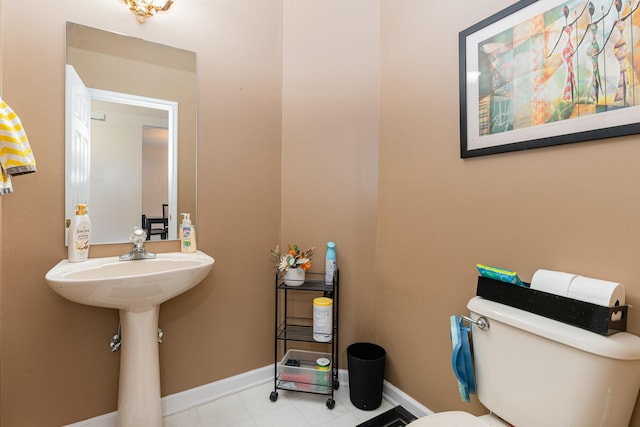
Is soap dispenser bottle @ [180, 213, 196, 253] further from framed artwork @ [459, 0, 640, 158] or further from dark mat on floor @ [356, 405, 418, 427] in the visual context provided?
framed artwork @ [459, 0, 640, 158]

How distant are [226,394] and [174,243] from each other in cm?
93

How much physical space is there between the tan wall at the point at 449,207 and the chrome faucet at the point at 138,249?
1234 mm

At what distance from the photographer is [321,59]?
1.93 meters

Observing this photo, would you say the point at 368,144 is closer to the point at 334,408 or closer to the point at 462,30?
the point at 462,30

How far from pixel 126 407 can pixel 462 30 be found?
222cm

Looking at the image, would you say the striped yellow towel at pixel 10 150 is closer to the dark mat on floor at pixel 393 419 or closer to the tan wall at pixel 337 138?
the tan wall at pixel 337 138

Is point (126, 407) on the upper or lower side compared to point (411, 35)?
lower

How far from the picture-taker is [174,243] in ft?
5.59

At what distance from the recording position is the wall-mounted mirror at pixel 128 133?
1458 millimetres

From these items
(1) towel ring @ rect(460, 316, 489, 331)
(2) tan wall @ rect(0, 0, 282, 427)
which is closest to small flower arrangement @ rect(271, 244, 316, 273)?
(2) tan wall @ rect(0, 0, 282, 427)

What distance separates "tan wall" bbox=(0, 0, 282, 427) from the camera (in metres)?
1.36

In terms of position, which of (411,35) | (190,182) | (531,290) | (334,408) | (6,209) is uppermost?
(411,35)

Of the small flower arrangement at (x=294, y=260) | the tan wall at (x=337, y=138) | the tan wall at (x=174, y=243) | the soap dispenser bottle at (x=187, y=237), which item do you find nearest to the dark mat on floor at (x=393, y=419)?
the tan wall at (x=337, y=138)

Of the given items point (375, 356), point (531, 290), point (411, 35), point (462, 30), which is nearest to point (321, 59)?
point (411, 35)
